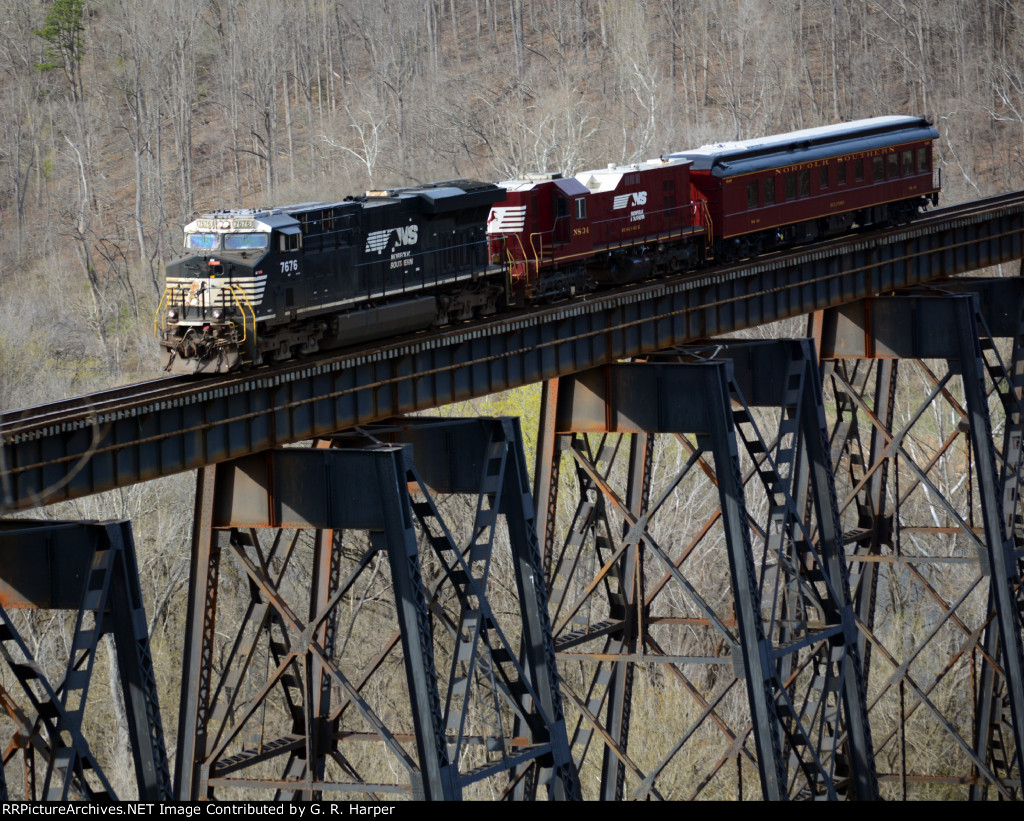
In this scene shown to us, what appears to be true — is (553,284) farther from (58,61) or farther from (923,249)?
(58,61)

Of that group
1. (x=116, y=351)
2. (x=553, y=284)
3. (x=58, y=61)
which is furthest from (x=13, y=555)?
(x=58, y=61)

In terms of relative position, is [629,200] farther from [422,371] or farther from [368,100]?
[368,100]

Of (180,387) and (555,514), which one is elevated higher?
(180,387)

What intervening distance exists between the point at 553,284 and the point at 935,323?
6.45 m

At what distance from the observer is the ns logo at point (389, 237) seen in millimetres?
21938

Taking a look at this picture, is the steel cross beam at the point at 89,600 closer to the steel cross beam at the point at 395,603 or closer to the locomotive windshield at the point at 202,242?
the steel cross beam at the point at 395,603

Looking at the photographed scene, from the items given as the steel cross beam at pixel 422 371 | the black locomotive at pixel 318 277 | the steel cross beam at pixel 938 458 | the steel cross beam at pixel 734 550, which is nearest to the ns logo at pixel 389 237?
the black locomotive at pixel 318 277

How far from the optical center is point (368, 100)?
6931cm

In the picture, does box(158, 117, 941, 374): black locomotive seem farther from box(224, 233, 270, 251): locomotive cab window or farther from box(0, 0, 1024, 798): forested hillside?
box(0, 0, 1024, 798): forested hillside

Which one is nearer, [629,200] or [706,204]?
[629,200]

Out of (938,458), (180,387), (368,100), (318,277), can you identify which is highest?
(368,100)

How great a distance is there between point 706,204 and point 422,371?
463 inches

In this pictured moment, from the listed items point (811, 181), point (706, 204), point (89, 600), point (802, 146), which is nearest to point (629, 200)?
Answer: point (706, 204)

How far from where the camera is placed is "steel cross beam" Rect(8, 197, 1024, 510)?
15.1 m
